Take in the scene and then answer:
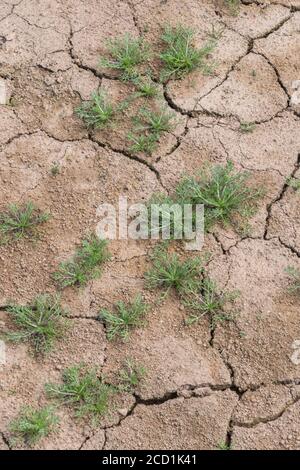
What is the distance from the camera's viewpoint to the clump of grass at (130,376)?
127 inches

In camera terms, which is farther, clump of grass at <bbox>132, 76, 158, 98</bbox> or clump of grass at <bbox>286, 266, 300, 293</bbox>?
clump of grass at <bbox>132, 76, 158, 98</bbox>

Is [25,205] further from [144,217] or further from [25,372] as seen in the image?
[25,372]

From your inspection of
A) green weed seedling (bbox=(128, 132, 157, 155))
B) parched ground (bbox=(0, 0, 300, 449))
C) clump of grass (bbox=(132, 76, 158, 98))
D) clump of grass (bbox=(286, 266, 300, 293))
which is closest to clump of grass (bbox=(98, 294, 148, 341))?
parched ground (bbox=(0, 0, 300, 449))

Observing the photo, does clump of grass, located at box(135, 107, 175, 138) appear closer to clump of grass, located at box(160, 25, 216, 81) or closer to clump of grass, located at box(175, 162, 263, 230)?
clump of grass, located at box(160, 25, 216, 81)

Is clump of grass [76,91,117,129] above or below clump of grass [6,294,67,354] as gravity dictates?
above

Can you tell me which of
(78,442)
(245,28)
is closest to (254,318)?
(78,442)

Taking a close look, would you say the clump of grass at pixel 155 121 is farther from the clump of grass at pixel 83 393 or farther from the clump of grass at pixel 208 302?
the clump of grass at pixel 83 393

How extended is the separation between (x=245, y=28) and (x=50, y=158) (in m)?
1.50

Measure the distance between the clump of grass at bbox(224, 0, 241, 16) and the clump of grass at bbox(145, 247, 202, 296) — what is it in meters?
1.75

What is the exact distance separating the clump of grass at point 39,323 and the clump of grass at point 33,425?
313mm

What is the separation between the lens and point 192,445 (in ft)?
10.2

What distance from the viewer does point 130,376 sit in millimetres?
3238

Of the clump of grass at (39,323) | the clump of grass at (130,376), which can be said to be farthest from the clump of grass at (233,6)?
the clump of grass at (130,376)

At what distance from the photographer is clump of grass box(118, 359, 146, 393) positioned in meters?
3.22
